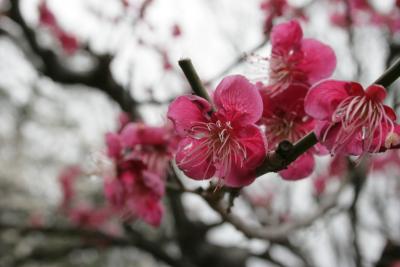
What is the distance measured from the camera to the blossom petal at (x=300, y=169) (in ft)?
3.52

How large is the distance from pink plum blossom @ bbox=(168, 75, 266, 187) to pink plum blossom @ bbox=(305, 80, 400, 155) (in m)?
0.13

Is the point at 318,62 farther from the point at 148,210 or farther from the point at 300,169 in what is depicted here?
the point at 148,210

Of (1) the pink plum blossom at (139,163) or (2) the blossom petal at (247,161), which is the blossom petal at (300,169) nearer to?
(2) the blossom petal at (247,161)

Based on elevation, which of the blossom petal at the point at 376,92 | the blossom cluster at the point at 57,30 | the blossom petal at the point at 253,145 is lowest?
the blossom petal at the point at 376,92

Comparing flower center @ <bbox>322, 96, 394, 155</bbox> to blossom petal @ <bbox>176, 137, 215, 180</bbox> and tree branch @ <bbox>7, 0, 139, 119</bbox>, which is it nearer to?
blossom petal @ <bbox>176, 137, 215, 180</bbox>

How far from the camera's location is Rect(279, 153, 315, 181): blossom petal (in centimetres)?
107

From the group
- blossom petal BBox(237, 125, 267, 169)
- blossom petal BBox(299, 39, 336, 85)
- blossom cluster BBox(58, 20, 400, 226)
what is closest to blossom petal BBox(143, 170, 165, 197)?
blossom cluster BBox(58, 20, 400, 226)

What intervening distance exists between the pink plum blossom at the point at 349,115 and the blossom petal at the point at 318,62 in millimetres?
235

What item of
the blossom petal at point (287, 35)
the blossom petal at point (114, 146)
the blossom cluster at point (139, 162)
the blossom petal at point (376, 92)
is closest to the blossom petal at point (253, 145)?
the blossom petal at point (376, 92)

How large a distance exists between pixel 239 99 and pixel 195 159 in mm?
173


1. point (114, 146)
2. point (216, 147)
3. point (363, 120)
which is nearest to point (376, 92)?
point (363, 120)

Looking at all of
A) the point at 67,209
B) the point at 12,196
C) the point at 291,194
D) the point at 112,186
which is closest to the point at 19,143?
the point at 12,196

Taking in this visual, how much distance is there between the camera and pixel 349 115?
876mm

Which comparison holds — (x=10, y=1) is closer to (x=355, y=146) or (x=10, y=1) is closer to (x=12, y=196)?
(x=355, y=146)
